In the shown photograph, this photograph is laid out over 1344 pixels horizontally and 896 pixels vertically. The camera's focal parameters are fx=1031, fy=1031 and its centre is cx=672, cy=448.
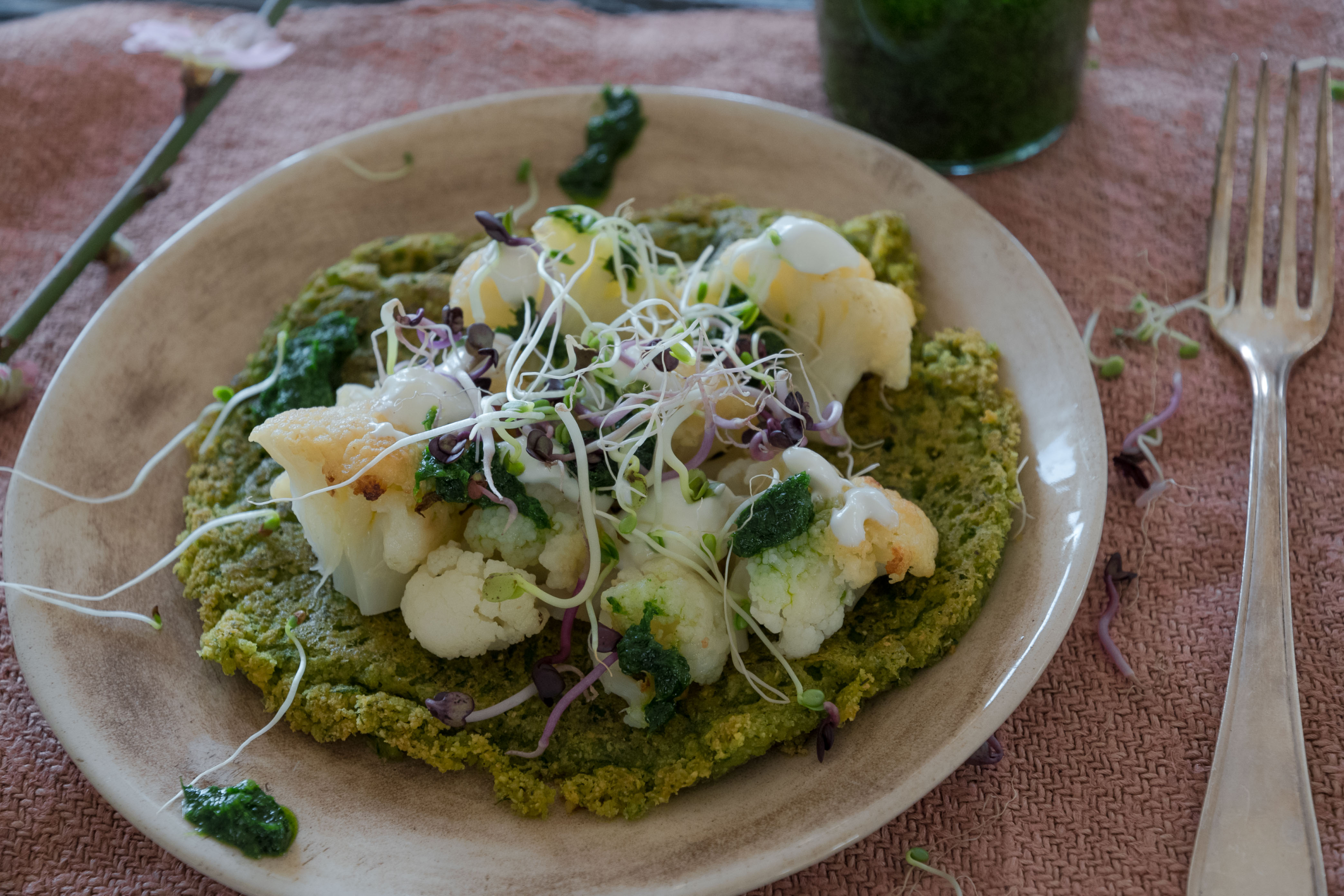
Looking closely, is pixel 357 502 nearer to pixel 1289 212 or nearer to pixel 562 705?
pixel 562 705

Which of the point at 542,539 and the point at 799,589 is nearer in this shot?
the point at 799,589

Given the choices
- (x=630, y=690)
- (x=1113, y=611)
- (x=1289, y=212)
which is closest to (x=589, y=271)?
(x=630, y=690)

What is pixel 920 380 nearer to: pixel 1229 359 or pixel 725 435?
pixel 725 435

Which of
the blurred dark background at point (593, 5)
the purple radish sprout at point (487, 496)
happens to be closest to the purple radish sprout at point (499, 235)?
the purple radish sprout at point (487, 496)

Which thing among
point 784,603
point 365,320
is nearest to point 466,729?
point 784,603

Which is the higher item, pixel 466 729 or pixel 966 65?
pixel 966 65

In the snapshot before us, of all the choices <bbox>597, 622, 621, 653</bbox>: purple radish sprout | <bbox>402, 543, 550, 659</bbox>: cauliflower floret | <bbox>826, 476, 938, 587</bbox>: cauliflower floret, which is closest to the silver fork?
<bbox>826, 476, 938, 587</bbox>: cauliflower floret

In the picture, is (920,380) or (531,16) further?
(531,16)
